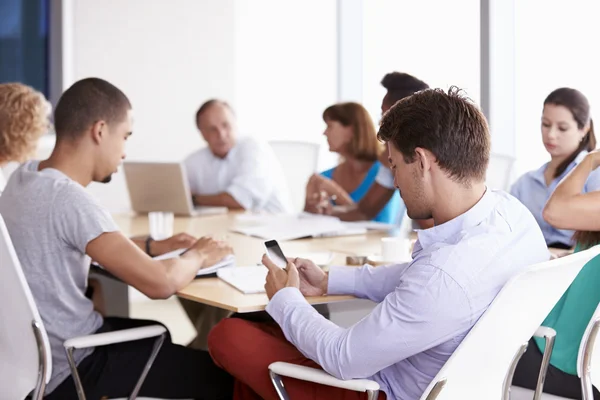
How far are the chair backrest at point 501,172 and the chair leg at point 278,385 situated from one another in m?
2.26

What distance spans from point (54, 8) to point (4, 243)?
382 centimetres

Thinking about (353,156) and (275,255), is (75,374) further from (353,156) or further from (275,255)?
(353,156)

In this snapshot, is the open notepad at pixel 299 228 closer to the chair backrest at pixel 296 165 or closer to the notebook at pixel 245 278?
the notebook at pixel 245 278

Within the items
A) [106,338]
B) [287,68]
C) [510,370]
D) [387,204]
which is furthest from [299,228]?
[287,68]

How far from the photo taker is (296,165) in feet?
16.1

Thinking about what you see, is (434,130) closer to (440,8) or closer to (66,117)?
(66,117)

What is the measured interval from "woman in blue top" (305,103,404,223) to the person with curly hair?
1.30 m

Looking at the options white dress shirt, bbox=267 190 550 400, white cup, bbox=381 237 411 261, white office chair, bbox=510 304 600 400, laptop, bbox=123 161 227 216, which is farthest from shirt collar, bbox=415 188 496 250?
laptop, bbox=123 161 227 216

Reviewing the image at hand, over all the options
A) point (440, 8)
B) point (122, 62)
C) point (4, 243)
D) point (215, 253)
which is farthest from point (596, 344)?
point (122, 62)

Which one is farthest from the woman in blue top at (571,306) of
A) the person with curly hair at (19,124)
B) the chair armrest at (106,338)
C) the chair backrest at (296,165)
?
the chair backrest at (296,165)

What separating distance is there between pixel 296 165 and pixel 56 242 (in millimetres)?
2648

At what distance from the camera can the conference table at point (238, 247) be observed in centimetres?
228

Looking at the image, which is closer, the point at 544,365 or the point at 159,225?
the point at 544,365

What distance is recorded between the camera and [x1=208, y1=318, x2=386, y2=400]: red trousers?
198 cm
